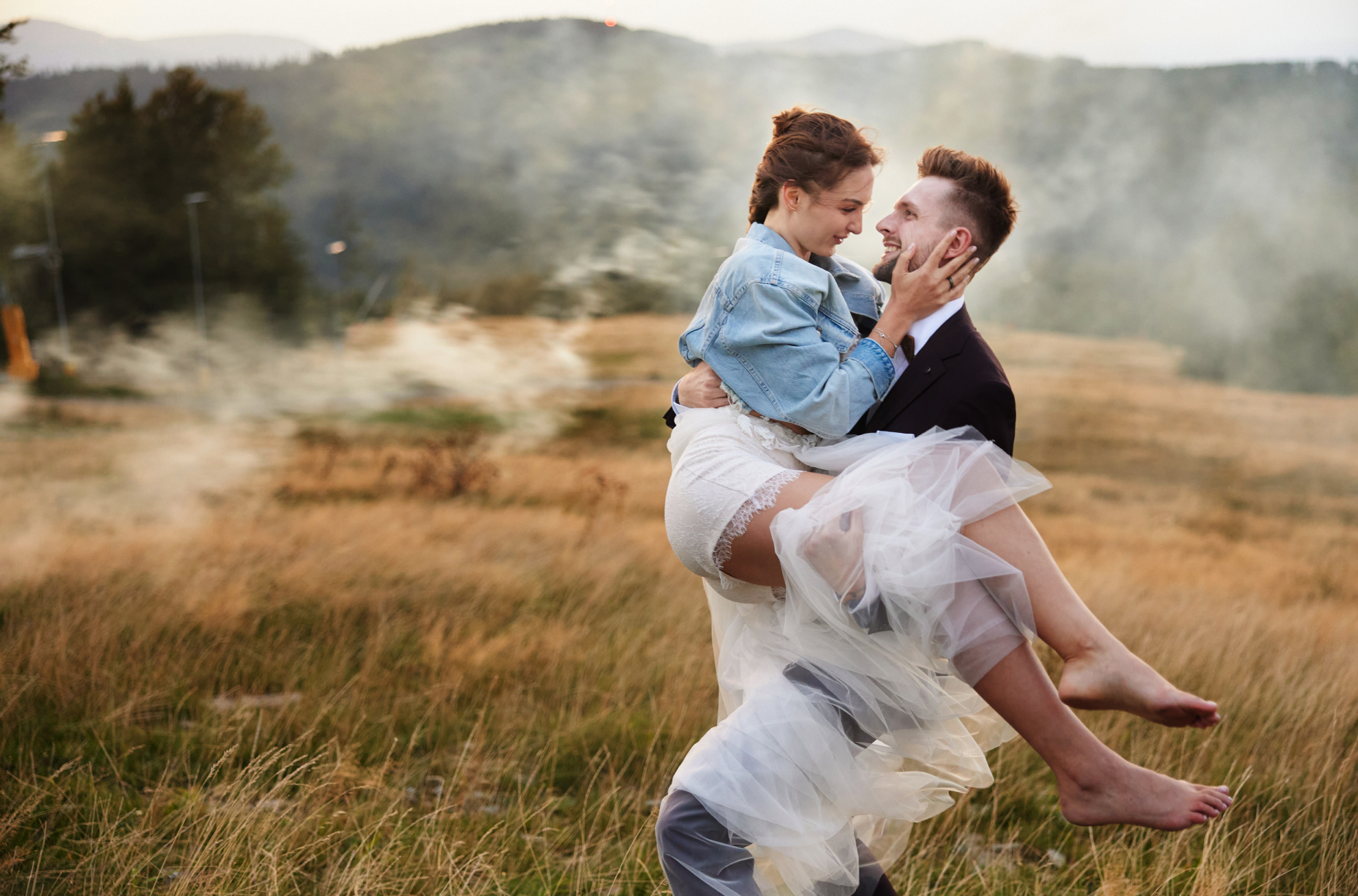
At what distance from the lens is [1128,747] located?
147 inches

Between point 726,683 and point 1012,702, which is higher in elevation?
point 1012,702

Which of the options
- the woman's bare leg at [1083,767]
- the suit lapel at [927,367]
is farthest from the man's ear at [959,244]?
the woman's bare leg at [1083,767]

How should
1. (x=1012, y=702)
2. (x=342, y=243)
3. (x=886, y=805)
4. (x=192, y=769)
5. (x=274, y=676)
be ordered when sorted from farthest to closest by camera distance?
(x=342, y=243)
(x=274, y=676)
(x=192, y=769)
(x=886, y=805)
(x=1012, y=702)

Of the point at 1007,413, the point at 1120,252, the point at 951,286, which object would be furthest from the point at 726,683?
the point at 1120,252

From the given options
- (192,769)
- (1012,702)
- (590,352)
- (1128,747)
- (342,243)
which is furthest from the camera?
(342,243)

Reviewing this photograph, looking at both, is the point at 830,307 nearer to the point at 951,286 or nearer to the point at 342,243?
the point at 951,286

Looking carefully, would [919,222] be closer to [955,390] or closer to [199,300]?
[955,390]

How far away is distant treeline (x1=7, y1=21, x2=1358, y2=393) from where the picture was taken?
1416 cm

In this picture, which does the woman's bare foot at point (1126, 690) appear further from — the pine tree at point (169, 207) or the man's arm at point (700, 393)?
the pine tree at point (169, 207)

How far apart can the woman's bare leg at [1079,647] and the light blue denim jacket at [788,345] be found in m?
0.37

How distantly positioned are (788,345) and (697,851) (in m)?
1.05

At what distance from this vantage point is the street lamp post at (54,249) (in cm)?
1352

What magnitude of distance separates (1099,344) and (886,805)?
14.7 metres

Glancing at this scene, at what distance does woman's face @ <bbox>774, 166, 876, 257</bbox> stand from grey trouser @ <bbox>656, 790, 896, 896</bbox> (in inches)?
49.8
